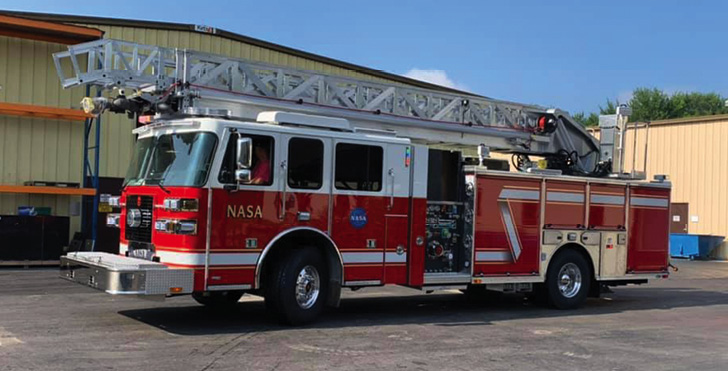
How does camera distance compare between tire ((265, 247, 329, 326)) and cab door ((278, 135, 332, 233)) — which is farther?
cab door ((278, 135, 332, 233))

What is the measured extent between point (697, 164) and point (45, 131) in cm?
2456

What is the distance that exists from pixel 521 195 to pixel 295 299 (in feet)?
14.8

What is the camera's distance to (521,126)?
13.8 meters

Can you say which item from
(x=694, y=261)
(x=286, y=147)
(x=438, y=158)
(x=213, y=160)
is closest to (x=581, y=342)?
(x=438, y=158)

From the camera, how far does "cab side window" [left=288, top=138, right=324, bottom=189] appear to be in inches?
380

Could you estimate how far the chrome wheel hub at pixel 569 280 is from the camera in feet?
41.9

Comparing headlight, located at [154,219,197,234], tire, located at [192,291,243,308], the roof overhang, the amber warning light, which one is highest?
the roof overhang

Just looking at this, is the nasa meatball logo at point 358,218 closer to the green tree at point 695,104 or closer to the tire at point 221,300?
the tire at point 221,300

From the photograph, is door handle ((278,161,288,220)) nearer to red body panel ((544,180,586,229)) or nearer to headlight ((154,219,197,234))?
headlight ((154,219,197,234))

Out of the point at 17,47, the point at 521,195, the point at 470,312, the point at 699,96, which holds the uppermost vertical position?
the point at 699,96

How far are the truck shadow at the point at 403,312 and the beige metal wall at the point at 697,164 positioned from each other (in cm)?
1530

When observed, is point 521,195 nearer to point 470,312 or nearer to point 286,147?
point 470,312

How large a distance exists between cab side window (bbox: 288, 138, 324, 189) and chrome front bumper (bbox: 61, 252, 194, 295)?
184 centimetres

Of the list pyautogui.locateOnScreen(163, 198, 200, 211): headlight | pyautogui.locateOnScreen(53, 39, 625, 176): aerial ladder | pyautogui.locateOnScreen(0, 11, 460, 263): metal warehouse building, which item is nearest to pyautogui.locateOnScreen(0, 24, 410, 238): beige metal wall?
pyautogui.locateOnScreen(0, 11, 460, 263): metal warehouse building
